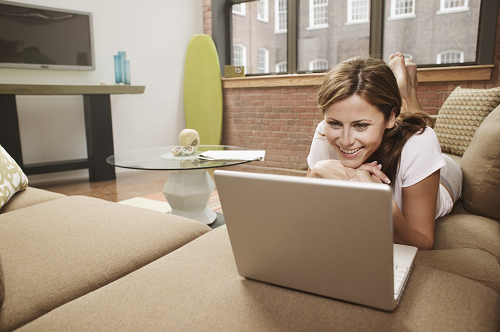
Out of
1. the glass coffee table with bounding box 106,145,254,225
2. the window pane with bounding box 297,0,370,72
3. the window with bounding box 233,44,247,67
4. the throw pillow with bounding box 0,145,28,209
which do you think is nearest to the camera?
the throw pillow with bounding box 0,145,28,209

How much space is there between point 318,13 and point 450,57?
1.42 meters

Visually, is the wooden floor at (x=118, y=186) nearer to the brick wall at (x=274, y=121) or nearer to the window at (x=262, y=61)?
the brick wall at (x=274, y=121)

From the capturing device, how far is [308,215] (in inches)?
21.4

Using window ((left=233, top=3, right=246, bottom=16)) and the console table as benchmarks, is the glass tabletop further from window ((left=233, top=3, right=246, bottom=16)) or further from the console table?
window ((left=233, top=3, right=246, bottom=16))

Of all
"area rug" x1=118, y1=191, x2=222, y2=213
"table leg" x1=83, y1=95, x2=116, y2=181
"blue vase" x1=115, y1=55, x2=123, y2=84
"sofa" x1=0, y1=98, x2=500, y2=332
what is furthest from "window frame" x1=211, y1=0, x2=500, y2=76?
"sofa" x1=0, y1=98, x2=500, y2=332

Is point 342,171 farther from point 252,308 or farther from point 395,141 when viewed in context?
point 252,308

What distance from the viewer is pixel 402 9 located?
3482 millimetres

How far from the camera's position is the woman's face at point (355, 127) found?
949 mm

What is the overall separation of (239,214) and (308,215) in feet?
0.43

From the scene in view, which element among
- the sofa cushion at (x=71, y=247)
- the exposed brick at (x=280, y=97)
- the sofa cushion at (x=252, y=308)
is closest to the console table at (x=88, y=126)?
the exposed brick at (x=280, y=97)

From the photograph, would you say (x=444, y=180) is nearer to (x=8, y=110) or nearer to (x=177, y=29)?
(x=8, y=110)

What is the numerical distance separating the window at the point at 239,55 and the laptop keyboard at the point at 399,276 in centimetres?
418

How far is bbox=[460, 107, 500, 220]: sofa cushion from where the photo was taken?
1226 millimetres

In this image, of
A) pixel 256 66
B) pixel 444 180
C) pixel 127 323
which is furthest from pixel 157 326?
pixel 256 66
